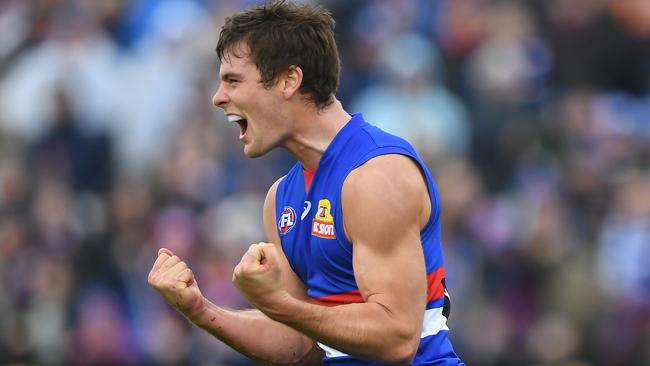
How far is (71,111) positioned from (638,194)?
5242 millimetres

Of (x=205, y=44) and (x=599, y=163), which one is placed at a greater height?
(x=205, y=44)

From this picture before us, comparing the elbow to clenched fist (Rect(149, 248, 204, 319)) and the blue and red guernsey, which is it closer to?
the blue and red guernsey

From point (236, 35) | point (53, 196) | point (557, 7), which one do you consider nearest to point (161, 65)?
point (53, 196)

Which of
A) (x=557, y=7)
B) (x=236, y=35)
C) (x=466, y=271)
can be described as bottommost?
(x=466, y=271)

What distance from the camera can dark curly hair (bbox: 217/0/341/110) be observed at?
5.46m

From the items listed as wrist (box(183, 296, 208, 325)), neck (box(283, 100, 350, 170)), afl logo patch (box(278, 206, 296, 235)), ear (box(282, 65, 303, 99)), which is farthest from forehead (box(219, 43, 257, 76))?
wrist (box(183, 296, 208, 325))

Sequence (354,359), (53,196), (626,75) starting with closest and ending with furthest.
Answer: (354,359) → (626,75) → (53,196)

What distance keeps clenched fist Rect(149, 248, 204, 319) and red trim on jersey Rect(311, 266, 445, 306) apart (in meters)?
0.55

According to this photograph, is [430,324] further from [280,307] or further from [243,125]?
[243,125]

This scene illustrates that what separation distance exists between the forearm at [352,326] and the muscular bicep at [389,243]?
0.05m

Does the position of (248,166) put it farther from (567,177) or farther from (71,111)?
(567,177)

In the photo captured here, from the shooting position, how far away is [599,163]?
10.2 m

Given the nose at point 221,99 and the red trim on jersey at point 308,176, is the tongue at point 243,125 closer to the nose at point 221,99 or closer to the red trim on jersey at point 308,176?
the nose at point 221,99

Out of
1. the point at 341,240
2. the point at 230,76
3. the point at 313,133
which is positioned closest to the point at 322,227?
the point at 341,240
